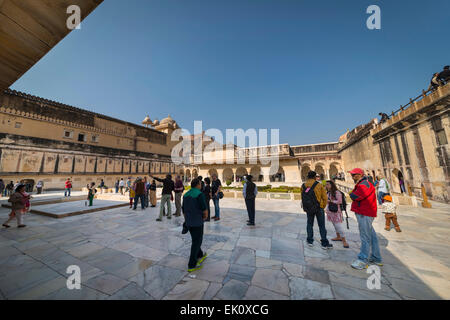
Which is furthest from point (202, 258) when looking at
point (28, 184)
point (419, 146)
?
point (28, 184)

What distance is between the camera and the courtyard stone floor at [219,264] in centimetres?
225

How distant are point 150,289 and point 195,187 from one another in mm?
1715

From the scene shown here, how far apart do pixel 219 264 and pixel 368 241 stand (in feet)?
9.33

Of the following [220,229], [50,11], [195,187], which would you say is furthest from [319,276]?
[50,11]

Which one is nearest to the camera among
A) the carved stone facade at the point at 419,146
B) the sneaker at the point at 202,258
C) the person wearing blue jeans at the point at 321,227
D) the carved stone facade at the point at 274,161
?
the sneaker at the point at 202,258

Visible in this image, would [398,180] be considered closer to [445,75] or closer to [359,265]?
[445,75]

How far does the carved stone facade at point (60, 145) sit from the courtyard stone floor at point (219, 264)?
838 inches

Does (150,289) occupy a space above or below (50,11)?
below

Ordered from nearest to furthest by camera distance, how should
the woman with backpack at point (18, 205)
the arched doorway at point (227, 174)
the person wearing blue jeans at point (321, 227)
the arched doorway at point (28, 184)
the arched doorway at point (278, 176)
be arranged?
the person wearing blue jeans at point (321, 227), the woman with backpack at point (18, 205), the arched doorway at point (28, 184), the arched doorway at point (227, 174), the arched doorway at point (278, 176)

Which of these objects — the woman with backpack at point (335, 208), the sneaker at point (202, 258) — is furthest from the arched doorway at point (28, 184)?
the woman with backpack at point (335, 208)

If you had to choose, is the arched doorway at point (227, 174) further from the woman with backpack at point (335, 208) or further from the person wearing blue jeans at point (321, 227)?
the person wearing blue jeans at point (321, 227)

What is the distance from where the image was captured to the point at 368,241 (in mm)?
3012

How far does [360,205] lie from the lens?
310 cm
